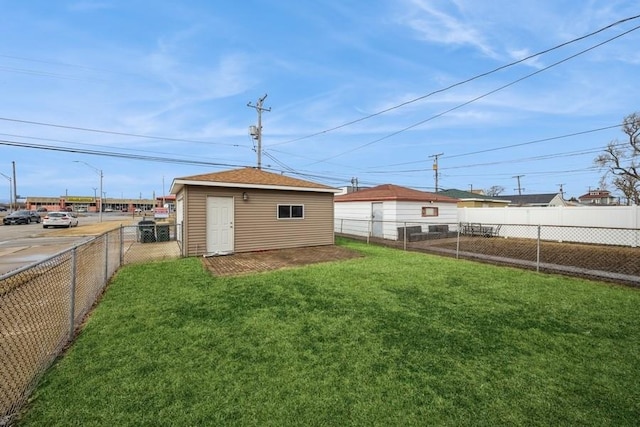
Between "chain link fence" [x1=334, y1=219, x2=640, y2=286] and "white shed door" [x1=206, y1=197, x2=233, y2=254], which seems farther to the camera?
"white shed door" [x1=206, y1=197, x2=233, y2=254]

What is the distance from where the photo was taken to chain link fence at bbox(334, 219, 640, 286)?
8.39 meters

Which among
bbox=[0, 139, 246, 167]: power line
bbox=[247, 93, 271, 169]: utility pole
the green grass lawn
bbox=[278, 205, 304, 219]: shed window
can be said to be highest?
bbox=[247, 93, 271, 169]: utility pole

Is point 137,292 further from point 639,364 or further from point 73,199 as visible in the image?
point 73,199

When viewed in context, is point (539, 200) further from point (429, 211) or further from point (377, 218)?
point (377, 218)

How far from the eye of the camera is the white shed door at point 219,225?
10.1 m

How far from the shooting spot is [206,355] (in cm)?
331

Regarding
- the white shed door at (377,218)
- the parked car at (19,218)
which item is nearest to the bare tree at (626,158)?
the white shed door at (377,218)

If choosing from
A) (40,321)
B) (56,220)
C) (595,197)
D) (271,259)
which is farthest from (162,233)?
(595,197)

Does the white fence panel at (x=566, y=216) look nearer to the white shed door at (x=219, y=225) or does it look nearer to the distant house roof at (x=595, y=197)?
the white shed door at (x=219, y=225)

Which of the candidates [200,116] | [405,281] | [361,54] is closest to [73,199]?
[200,116]

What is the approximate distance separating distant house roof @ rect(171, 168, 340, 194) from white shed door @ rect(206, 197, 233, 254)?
66cm

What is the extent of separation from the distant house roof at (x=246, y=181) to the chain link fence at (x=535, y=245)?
416 centimetres

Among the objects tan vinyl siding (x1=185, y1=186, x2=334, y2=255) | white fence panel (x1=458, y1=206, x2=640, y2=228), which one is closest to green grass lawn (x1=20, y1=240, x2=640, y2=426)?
tan vinyl siding (x1=185, y1=186, x2=334, y2=255)

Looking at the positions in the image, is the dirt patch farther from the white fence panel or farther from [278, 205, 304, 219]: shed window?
the white fence panel
